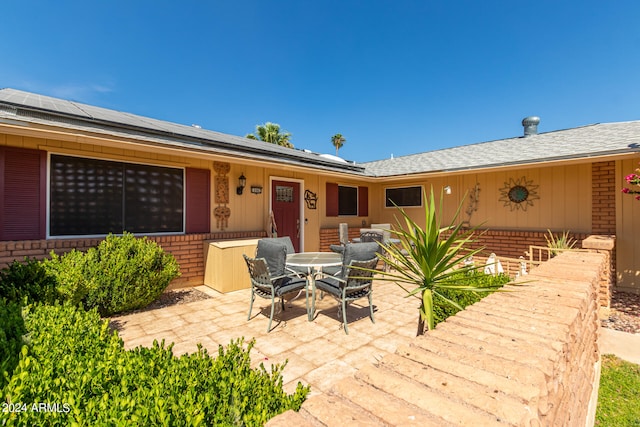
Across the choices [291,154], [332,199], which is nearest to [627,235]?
[332,199]

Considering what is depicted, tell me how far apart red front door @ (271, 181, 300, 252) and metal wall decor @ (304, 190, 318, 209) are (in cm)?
29

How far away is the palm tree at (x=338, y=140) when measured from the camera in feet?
109

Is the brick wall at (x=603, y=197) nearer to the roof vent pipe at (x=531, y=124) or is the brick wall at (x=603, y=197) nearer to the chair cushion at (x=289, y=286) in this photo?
the roof vent pipe at (x=531, y=124)

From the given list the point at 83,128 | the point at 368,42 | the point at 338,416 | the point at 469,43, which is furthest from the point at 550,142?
the point at 83,128

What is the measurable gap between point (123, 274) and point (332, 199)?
611cm

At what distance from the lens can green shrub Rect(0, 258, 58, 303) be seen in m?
3.13

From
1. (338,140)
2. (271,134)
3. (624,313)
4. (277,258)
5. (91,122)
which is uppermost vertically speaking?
(338,140)

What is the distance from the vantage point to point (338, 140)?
3359cm

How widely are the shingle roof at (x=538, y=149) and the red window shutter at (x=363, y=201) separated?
3.82 feet

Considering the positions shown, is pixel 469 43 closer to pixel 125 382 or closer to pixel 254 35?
pixel 254 35

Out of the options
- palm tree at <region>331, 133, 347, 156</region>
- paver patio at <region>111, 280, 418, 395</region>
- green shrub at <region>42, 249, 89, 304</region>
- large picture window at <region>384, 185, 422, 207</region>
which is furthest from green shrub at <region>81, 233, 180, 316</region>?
palm tree at <region>331, 133, 347, 156</region>

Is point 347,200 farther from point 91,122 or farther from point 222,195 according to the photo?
point 91,122

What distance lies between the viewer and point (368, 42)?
10.4 metres

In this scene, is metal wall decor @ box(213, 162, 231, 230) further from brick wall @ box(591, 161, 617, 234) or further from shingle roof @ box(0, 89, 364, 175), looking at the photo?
brick wall @ box(591, 161, 617, 234)
